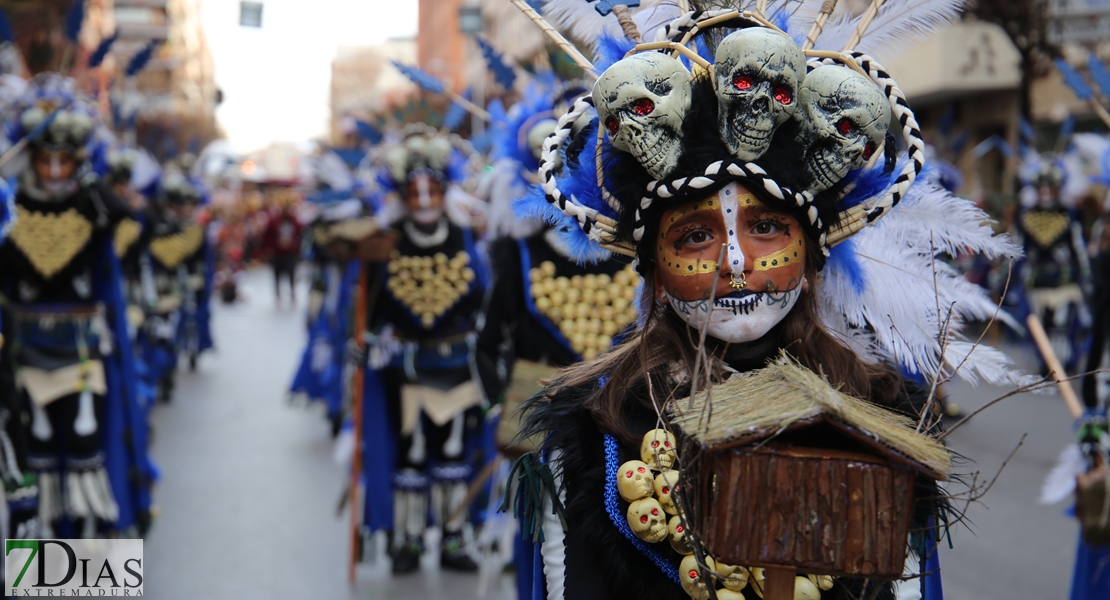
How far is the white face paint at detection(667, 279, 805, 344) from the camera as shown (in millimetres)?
2131

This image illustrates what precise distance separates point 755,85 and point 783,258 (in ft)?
1.18

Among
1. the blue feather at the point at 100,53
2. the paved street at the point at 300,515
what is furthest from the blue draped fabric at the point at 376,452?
the blue feather at the point at 100,53

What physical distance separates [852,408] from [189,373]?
552 inches

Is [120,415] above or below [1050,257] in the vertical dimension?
below

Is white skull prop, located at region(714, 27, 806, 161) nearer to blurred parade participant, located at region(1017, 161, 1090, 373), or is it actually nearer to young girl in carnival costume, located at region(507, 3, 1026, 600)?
young girl in carnival costume, located at region(507, 3, 1026, 600)

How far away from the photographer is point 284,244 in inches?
905

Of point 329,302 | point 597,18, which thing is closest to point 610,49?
point 597,18

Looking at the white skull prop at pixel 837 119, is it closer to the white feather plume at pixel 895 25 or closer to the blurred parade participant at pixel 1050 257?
the white feather plume at pixel 895 25

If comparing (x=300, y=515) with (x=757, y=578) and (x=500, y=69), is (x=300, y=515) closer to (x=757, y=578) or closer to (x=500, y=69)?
(x=500, y=69)

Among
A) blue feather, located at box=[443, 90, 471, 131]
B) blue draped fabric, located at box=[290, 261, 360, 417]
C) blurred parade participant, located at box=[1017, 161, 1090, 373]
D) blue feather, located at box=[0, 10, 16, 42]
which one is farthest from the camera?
blurred parade participant, located at box=[1017, 161, 1090, 373]

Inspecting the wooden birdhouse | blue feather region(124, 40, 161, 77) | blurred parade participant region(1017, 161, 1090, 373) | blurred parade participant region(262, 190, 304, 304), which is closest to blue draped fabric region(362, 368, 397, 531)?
blue feather region(124, 40, 161, 77)

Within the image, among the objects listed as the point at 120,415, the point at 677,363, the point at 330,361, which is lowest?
the point at 330,361

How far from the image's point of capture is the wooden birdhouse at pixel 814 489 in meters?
1.58

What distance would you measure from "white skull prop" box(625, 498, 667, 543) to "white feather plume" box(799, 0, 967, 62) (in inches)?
46.4
